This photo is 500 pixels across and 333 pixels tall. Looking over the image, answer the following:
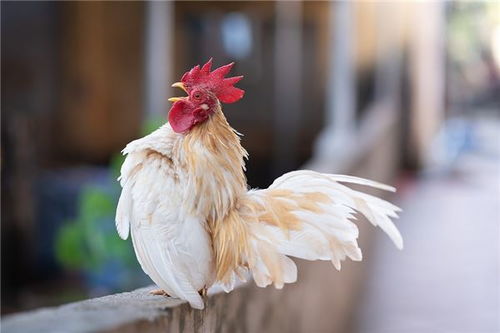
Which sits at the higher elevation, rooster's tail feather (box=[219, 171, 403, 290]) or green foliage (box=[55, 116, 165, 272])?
rooster's tail feather (box=[219, 171, 403, 290])

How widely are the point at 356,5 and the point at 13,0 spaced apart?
522cm

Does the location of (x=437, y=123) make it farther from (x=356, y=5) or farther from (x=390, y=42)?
(x=356, y=5)

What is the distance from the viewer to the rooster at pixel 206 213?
2.13m

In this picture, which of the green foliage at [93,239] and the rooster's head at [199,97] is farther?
the green foliage at [93,239]

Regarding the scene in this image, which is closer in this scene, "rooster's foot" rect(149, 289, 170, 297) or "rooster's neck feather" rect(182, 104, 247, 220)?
"rooster's neck feather" rect(182, 104, 247, 220)

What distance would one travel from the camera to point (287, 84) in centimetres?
1407

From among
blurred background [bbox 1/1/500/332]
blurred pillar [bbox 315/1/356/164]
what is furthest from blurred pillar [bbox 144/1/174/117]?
blurred pillar [bbox 315/1/356/164]

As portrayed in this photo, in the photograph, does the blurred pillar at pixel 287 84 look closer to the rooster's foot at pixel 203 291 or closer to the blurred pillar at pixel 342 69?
Result: the blurred pillar at pixel 342 69

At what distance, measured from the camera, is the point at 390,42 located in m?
16.5

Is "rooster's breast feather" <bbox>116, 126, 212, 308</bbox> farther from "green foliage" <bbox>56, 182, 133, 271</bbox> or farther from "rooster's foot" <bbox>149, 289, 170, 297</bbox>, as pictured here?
"green foliage" <bbox>56, 182, 133, 271</bbox>

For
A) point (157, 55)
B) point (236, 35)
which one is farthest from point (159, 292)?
point (236, 35)

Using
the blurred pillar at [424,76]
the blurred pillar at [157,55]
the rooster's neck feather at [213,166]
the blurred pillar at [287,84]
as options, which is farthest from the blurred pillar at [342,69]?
the rooster's neck feather at [213,166]

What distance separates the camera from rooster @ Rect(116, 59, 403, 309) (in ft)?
6.99

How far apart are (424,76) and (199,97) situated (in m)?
14.5
